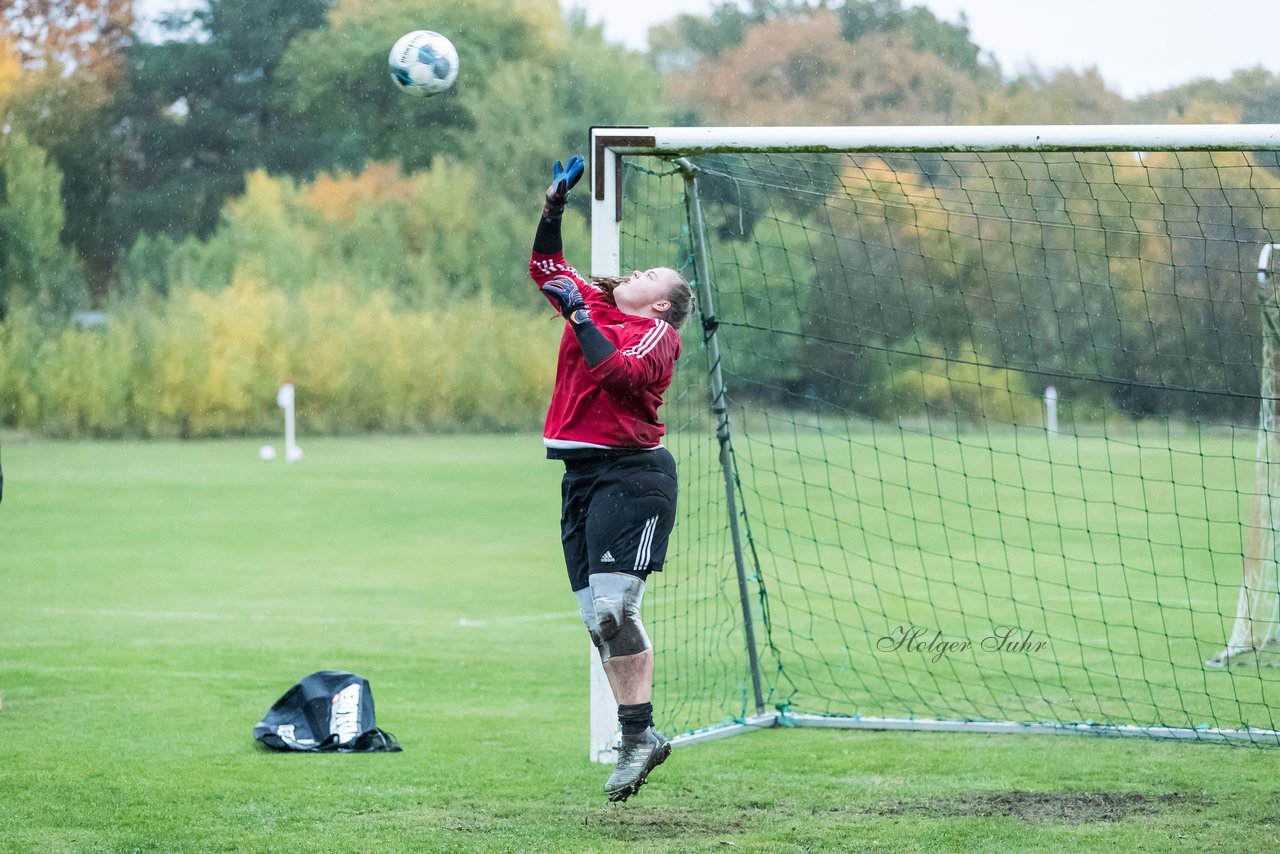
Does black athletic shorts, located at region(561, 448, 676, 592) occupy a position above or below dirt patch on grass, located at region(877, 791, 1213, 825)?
above

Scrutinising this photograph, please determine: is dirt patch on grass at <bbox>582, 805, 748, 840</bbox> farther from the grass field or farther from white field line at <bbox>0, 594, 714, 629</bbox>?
white field line at <bbox>0, 594, 714, 629</bbox>

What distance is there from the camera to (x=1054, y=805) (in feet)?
18.4

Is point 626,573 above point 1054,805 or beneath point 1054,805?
above

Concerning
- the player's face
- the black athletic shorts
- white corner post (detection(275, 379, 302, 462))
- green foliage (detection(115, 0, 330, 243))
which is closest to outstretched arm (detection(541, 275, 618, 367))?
the player's face

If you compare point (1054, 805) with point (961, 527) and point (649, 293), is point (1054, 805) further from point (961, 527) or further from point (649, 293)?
point (961, 527)

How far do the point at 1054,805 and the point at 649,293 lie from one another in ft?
8.28

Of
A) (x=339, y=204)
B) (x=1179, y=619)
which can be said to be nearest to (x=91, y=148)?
(x=339, y=204)

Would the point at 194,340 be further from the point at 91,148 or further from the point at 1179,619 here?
the point at 1179,619

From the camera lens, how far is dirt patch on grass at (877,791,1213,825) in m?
5.45

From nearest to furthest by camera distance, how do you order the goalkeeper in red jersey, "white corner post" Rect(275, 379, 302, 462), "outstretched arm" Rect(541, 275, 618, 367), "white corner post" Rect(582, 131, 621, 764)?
1. "outstretched arm" Rect(541, 275, 618, 367)
2. the goalkeeper in red jersey
3. "white corner post" Rect(582, 131, 621, 764)
4. "white corner post" Rect(275, 379, 302, 462)

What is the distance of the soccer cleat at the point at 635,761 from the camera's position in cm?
493

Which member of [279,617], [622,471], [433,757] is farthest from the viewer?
[279,617]

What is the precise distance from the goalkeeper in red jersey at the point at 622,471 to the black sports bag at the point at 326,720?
1928mm

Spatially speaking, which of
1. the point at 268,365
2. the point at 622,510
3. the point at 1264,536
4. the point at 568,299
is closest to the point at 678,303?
the point at 568,299
